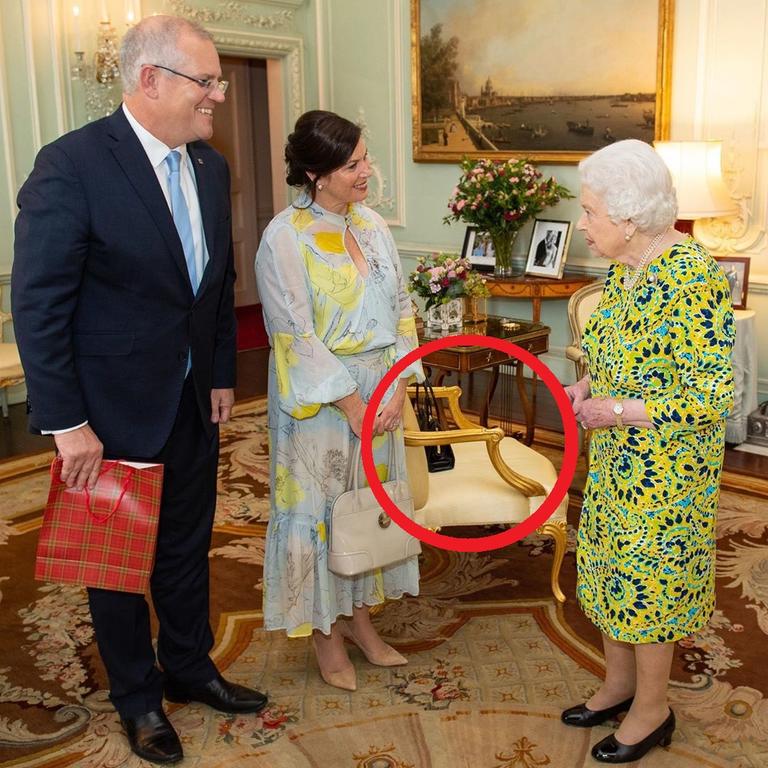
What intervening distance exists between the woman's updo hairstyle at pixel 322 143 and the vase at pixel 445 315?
1.87 meters

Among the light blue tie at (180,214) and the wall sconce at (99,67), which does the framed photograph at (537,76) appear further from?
the light blue tie at (180,214)

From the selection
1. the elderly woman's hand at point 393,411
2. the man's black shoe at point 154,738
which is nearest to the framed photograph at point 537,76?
the elderly woman's hand at point 393,411

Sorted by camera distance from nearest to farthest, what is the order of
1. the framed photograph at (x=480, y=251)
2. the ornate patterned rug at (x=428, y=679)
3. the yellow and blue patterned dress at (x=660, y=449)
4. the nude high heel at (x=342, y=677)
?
the yellow and blue patterned dress at (x=660, y=449)
the ornate patterned rug at (x=428, y=679)
the nude high heel at (x=342, y=677)
the framed photograph at (x=480, y=251)

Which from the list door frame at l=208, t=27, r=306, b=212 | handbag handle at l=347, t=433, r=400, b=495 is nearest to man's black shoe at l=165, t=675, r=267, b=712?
handbag handle at l=347, t=433, r=400, b=495

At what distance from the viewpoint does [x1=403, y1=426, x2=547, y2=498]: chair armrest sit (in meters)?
3.06

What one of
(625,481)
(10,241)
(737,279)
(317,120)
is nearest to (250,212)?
(10,241)

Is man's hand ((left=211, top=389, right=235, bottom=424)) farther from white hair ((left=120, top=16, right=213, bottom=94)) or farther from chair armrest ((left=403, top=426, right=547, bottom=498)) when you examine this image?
white hair ((left=120, top=16, right=213, bottom=94))

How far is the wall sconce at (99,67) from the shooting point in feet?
21.0

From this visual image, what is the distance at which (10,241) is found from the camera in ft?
20.4

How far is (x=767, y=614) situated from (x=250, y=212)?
761 cm

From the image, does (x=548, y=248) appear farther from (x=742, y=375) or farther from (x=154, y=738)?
(x=154, y=738)

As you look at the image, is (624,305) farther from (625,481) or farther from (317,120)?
(317,120)

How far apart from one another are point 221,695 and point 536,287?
13.4 feet

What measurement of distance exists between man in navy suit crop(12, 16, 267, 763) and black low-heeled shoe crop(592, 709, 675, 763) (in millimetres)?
1122
